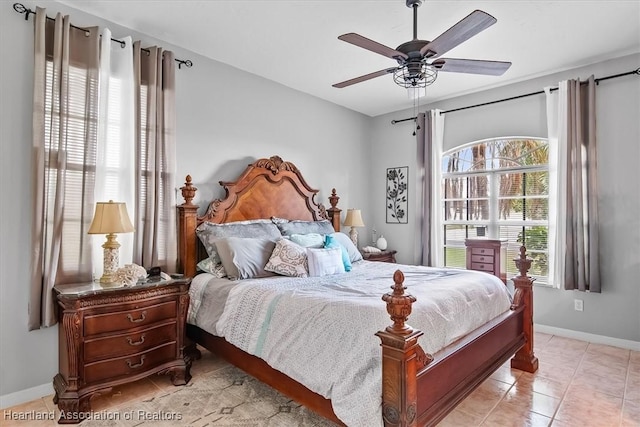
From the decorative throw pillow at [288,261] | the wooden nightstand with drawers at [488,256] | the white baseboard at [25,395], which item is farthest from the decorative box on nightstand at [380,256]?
the white baseboard at [25,395]

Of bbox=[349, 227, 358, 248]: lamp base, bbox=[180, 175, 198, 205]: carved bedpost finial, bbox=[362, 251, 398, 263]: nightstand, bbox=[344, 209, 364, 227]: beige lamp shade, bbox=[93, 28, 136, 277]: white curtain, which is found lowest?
bbox=[362, 251, 398, 263]: nightstand

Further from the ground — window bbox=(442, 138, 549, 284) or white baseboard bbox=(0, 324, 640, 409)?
window bbox=(442, 138, 549, 284)

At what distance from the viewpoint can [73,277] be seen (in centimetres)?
262

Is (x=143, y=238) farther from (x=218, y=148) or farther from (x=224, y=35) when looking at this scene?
(x=224, y=35)

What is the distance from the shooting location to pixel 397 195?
17.3 feet

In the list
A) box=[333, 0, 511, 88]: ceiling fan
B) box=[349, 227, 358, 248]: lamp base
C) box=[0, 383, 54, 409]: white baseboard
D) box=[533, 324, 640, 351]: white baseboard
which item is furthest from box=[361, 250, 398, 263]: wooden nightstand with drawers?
box=[0, 383, 54, 409]: white baseboard

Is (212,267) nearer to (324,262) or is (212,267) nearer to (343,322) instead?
(324,262)

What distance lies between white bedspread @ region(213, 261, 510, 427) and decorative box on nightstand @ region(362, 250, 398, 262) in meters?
1.69

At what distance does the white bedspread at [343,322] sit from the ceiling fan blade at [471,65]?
1541mm

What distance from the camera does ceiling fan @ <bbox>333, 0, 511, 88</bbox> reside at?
2.04 meters

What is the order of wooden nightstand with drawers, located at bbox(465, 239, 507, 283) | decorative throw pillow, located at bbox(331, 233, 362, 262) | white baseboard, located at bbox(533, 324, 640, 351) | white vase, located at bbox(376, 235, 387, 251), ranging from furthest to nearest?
white vase, located at bbox(376, 235, 387, 251)
wooden nightstand with drawers, located at bbox(465, 239, 507, 283)
decorative throw pillow, located at bbox(331, 233, 362, 262)
white baseboard, located at bbox(533, 324, 640, 351)

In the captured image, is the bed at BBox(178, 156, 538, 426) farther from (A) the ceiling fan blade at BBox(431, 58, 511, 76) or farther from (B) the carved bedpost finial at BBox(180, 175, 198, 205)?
(A) the ceiling fan blade at BBox(431, 58, 511, 76)

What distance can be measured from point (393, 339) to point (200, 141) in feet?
8.96

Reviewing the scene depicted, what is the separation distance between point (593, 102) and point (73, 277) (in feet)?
16.0
